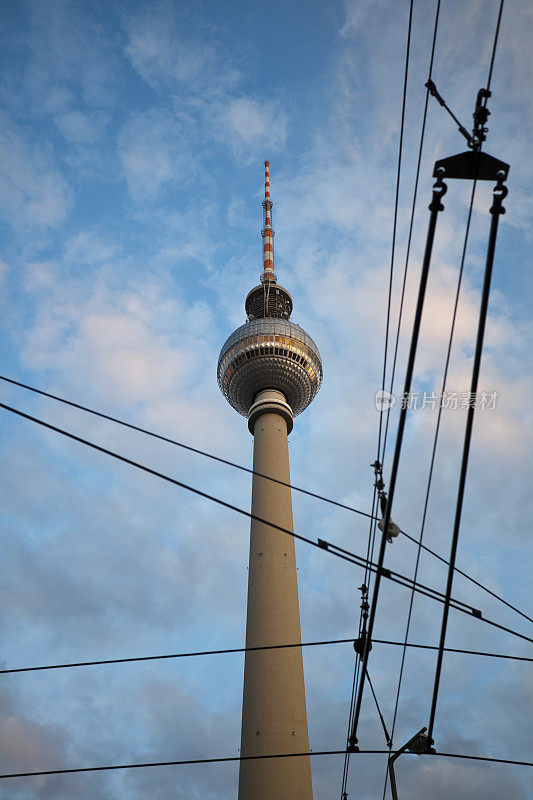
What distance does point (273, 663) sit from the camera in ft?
127

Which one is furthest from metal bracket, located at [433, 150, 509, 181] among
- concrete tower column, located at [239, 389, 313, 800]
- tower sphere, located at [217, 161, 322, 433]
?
tower sphere, located at [217, 161, 322, 433]

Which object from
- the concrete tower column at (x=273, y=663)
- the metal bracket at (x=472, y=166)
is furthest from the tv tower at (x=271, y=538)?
the metal bracket at (x=472, y=166)

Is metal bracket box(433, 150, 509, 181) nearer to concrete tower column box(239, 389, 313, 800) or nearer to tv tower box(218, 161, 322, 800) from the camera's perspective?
tv tower box(218, 161, 322, 800)

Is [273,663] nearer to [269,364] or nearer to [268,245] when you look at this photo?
[269,364]

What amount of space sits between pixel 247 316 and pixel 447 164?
6550 cm

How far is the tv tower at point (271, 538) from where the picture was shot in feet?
115

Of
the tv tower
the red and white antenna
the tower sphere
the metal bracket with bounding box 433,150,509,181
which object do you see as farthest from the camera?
the red and white antenna

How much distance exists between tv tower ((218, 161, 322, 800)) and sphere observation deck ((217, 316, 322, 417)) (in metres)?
0.11

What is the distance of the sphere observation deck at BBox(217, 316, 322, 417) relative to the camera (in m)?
62.3

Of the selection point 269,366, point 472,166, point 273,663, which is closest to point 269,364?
point 269,366

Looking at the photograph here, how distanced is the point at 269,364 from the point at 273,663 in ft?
103

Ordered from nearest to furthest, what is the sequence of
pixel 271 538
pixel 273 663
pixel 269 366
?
pixel 273 663
pixel 271 538
pixel 269 366

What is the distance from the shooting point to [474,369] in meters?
7.68

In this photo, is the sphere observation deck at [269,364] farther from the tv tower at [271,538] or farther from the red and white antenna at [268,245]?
the red and white antenna at [268,245]
